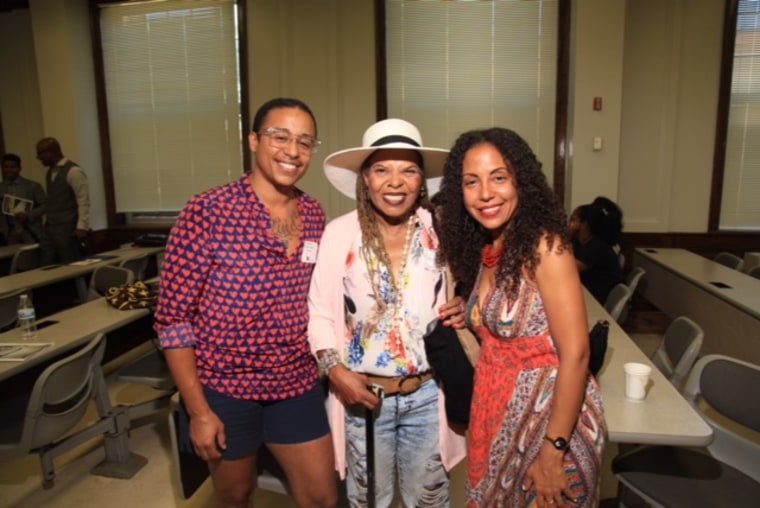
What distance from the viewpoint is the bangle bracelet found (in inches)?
57.2

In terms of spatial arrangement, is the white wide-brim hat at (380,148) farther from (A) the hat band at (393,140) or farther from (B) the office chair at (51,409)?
(B) the office chair at (51,409)

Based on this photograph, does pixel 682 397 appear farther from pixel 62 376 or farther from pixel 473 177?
pixel 62 376

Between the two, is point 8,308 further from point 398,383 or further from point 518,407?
point 518,407

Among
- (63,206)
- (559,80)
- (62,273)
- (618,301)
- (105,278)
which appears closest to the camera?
(618,301)

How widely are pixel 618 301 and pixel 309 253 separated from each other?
203 centimetres

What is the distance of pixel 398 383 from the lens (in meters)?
1.45

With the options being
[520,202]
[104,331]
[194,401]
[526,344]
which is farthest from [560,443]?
[104,331]

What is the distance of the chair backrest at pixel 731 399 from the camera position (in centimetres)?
165

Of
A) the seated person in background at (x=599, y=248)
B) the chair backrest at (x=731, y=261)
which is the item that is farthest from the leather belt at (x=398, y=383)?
the chair backrest at (x=731, y=261)

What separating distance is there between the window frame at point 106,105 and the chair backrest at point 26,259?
819 mm

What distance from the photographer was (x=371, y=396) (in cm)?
141

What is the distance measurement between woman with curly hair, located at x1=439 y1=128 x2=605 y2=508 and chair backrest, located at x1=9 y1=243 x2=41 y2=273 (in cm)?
501

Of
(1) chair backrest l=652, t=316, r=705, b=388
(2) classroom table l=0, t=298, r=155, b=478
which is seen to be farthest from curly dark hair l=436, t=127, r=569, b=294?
(2) classroom table l=0, t=298, r=155, b=478

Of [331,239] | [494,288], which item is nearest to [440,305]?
[494,288]
